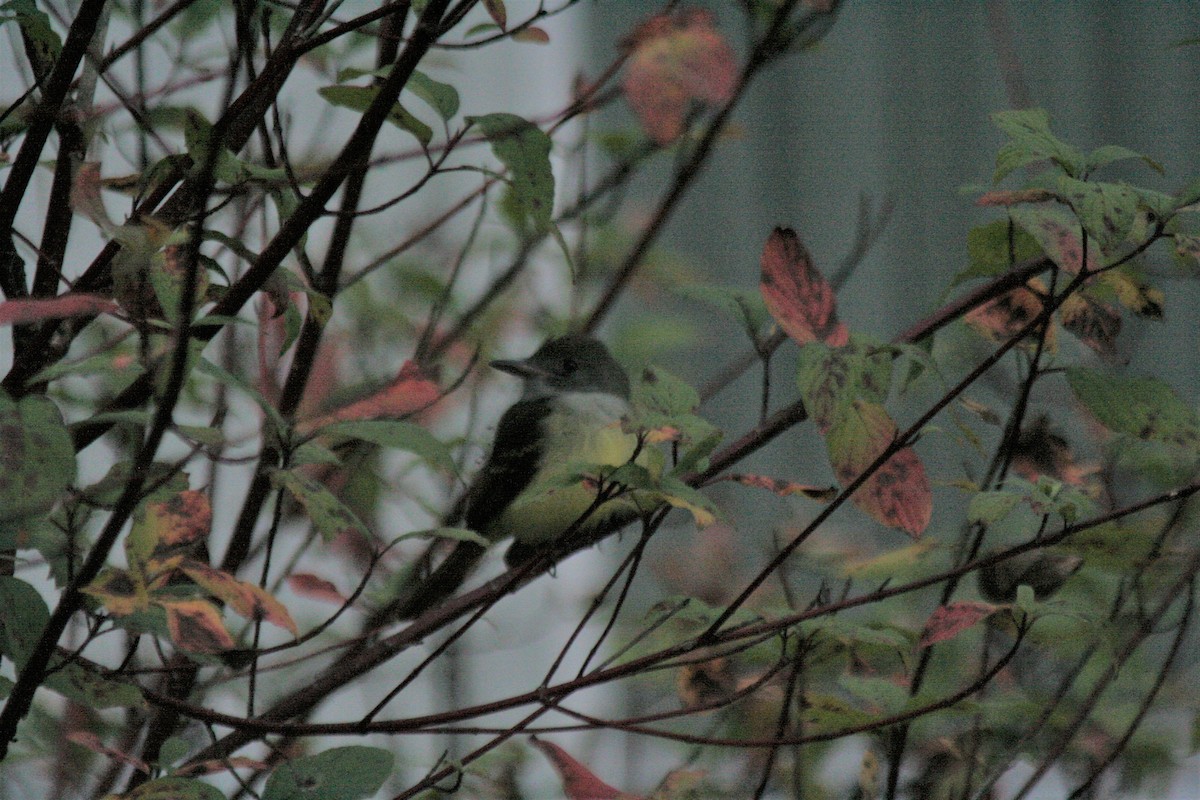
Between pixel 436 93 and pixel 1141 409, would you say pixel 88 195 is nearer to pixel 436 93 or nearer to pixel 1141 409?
pixel 436 93

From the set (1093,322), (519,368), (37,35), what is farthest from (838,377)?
(519,368)

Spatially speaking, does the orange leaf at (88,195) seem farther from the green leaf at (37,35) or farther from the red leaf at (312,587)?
the red leaf at (312,587)

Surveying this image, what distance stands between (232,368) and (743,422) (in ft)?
13.8

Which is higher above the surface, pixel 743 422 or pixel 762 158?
pixel 762 158

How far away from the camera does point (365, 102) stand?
109cm

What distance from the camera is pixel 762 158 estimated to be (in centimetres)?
596

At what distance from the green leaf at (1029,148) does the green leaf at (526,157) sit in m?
0.36

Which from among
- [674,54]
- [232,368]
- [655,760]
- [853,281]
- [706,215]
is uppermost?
[674,54]

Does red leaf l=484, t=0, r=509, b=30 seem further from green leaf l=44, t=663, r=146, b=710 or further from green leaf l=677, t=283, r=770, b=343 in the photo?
green leaf l=44, t=663, r=146, b=710

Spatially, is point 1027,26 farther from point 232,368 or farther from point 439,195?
point 232,368

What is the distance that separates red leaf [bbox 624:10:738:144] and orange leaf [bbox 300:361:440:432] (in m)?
0.37

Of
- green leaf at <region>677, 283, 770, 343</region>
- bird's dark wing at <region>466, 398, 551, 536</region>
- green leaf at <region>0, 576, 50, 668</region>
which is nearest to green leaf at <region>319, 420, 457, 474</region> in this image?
green leaf at <region>0, 576, 50, 668</region>

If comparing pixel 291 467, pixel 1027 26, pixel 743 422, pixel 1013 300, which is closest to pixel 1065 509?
pixel 1013 300

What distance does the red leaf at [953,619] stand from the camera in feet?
3.74
